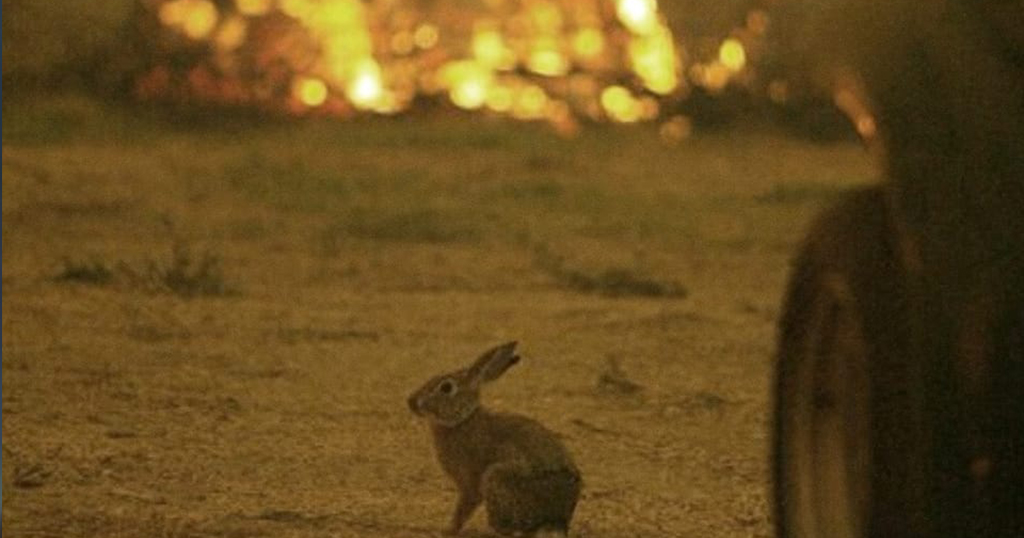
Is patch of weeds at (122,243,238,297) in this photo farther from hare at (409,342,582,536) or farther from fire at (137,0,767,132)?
fire at (137,0,767,132)

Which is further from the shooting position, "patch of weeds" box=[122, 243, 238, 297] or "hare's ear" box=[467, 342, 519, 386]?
"patch of weeds" box=[122, 243, 238, 297]

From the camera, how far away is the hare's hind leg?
654cm

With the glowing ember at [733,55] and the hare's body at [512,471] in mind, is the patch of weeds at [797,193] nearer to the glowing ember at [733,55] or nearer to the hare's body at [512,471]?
the glowing ember at [733,55]

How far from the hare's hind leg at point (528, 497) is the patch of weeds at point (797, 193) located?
7.83 m

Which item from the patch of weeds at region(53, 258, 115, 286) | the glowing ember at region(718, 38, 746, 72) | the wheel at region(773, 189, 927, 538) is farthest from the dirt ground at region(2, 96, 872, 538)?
the wheel at region(773, 189, 927, 538)

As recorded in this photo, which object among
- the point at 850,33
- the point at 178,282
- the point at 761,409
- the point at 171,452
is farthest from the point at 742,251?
the point at 850,33

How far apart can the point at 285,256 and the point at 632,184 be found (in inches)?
130

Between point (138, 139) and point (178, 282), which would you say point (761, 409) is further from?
point (138, 139)

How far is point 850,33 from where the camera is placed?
4.61m

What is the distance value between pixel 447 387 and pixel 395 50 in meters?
10.3

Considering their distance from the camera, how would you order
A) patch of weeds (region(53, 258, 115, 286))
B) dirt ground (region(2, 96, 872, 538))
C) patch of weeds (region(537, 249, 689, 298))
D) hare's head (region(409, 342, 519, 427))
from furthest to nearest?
1. patch of weeds (region(537, 249, 689, 298))
2. patch of weeds (region(53, 258, 115, 286))
3. dirt ground (region(2, 96, 872, 538))
4. hare's head (region(409, 342, 519, 427))

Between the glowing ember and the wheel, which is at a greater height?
the glowing ember

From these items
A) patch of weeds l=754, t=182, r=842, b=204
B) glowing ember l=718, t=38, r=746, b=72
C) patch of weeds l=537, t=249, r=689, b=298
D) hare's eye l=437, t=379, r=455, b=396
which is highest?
glowing ember l=718, t=38, r=746, b=72

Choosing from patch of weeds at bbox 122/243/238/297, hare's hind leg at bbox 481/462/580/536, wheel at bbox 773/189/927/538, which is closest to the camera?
wheel at bbox 773/189/927/538
